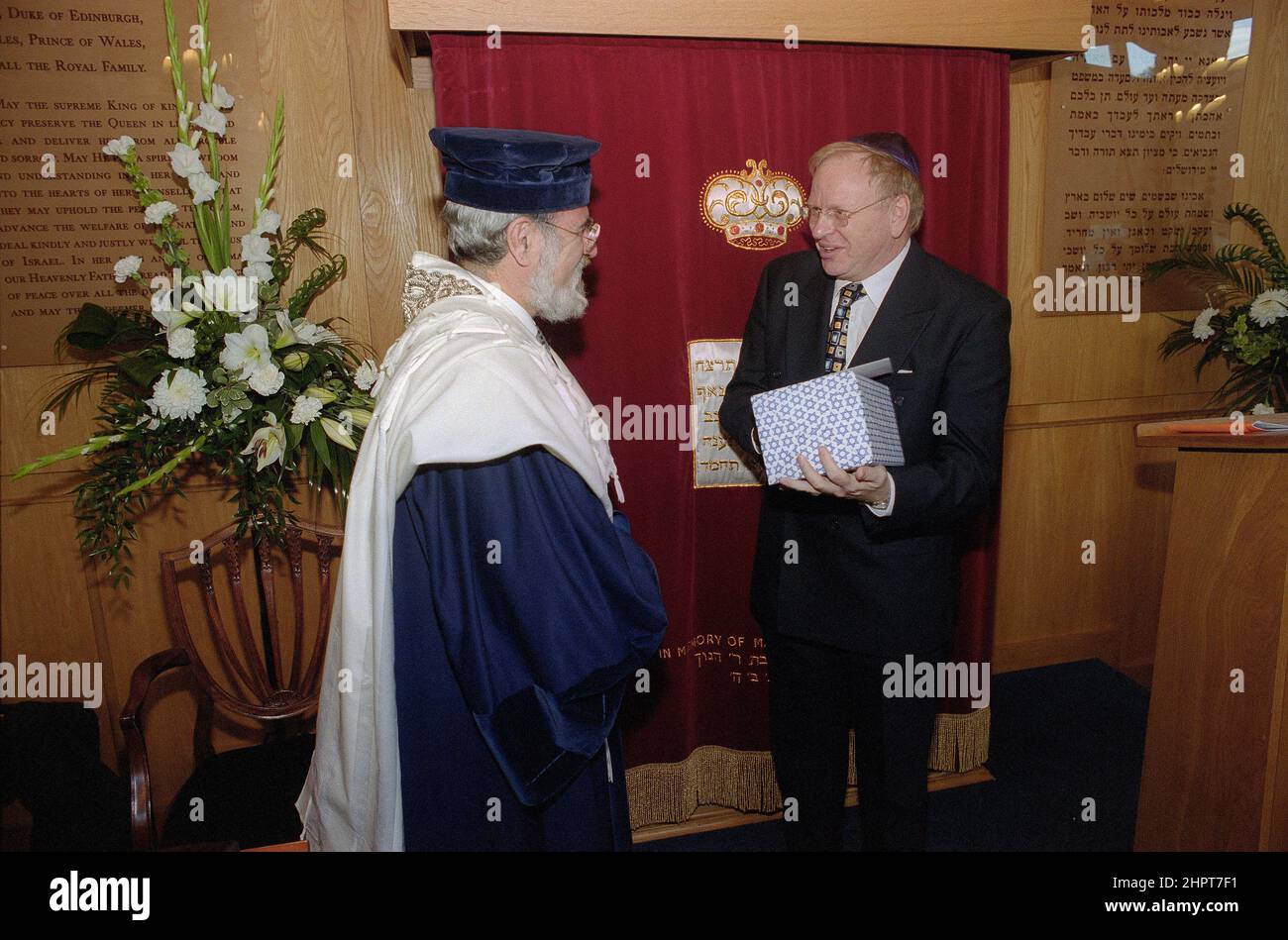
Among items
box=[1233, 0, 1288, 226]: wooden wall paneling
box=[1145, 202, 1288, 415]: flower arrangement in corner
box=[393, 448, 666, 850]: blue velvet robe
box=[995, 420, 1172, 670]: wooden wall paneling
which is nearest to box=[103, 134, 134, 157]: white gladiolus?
box=[393, 448, 666, 850]: blue velvet robe

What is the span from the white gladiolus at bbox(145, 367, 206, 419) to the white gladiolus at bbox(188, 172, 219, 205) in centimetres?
51

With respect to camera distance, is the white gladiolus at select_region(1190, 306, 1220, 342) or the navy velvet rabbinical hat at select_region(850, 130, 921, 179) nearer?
the navy velvet rabbinical hat at select_region(850, 130, 921, 179)

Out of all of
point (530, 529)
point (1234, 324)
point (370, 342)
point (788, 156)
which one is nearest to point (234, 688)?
point (370, 342)

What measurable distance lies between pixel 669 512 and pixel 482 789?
42.4 inches

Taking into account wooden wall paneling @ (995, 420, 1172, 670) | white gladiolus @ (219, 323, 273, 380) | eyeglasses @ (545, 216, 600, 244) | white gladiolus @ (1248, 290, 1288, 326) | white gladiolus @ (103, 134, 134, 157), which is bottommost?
wooden wall paneling @ (995, 420, 1172, 670)

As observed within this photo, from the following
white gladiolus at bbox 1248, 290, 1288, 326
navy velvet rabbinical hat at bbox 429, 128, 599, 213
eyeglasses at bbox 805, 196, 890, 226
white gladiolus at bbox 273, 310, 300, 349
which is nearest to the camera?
navy velvet rabbinical hat at bbox 429, 128, 599, 213

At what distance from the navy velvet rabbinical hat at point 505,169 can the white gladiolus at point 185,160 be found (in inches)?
40.9

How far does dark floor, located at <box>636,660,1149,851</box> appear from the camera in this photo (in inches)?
95.9

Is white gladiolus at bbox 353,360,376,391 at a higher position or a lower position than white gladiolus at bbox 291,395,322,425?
higher

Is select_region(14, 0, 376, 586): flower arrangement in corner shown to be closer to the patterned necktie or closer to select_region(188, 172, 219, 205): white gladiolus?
select_region(188, 172, 219, 205): white gladiolus

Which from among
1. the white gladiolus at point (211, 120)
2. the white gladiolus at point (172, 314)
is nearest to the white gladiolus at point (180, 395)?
the white gladiolus at point (172, 314)

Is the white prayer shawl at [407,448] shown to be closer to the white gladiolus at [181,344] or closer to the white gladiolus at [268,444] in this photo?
the white gladiolus at [268,444]

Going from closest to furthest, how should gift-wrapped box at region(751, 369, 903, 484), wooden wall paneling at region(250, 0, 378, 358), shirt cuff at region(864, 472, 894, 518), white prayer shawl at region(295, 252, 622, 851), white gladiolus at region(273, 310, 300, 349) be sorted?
1. white prayer shawl at region(295, 252, 622, 851)
2. gift-wrapped box at region(751, 369, 903, 484)
3. shirt cuff at region(864, 472, 894, 518)
4. white gladiolus at region(273, 310, 300, 349)
5. wooden wall paneling at region(250, 0, 378, 358)

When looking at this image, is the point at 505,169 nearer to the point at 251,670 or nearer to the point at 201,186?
the point at 201,186
